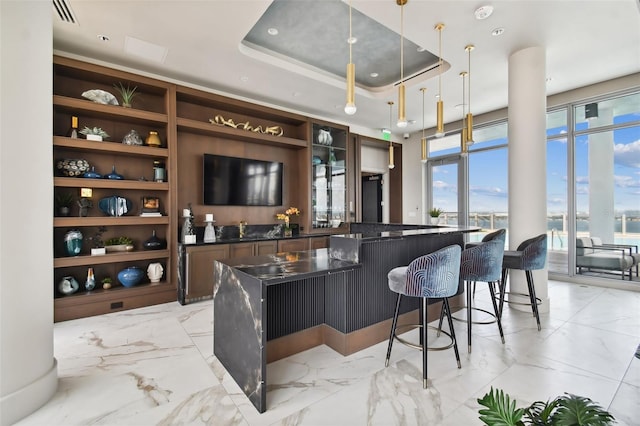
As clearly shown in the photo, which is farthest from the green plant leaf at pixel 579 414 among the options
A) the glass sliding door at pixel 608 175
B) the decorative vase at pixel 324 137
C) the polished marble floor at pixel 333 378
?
the glass sliding door at pixel 608 175

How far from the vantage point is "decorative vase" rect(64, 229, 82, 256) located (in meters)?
3.45

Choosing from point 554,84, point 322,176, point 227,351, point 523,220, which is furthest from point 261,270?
point 554,84

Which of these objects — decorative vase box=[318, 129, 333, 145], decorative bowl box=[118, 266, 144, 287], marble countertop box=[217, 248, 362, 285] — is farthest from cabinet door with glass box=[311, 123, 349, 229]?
marble countertop box=[217, 248, 362, 285]

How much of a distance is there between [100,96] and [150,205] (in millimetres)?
1405

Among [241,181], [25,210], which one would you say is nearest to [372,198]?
[241,181]

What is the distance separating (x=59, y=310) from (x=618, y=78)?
26.9 ft

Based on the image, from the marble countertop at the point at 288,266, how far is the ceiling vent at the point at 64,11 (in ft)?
9.17

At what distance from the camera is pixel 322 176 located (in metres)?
5.77

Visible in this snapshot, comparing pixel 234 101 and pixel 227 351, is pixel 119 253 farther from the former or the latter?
pixel 234 101

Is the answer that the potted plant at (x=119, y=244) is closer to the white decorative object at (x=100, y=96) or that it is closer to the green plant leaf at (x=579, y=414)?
the white decorative object at (x=100, y=96)

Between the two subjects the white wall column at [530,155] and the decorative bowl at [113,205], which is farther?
the decorative bowl at [113,205]

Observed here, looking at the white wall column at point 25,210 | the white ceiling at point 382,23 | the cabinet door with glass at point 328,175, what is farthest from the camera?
the cabinet door with glass at point 328,175

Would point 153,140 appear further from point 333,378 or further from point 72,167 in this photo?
point 333,378

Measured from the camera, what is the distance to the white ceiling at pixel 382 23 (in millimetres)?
2860
